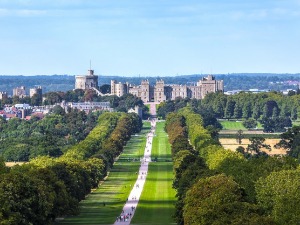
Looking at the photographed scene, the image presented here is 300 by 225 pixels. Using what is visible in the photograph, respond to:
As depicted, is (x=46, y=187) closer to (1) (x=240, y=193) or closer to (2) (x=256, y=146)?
(1) (x=240, y=193)

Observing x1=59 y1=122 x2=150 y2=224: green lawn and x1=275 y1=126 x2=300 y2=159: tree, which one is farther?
x1=275 y1=126 x2=300 y2=159: tree

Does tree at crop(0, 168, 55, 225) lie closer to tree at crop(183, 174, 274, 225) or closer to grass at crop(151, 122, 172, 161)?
tree at crop(183, 174, 274, 225)

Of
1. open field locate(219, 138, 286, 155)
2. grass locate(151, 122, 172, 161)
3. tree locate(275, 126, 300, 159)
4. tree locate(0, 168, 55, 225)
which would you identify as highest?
tree locate(0, 168, 55, 225)

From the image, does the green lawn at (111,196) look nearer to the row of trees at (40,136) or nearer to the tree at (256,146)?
the row of trees at (40,136)

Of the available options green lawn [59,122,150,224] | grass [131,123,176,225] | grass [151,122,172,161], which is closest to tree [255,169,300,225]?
grass [131,123,176,225]

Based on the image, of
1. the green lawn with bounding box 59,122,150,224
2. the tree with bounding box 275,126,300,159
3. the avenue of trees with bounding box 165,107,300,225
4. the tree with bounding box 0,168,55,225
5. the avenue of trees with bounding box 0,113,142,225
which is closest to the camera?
the avenue of trees with bounding box 165,107,300,225

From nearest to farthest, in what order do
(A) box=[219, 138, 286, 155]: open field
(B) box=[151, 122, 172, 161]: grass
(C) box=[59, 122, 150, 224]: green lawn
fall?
1. (C) box=[59, 122, 150, 224]: green lawn
2. (A) box=[219, 138, 286, 155]: open field
3. (B) box=[151, 122, 172, 161]: grass

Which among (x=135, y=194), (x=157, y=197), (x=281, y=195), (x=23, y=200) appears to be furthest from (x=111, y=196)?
(x=281, y=195)

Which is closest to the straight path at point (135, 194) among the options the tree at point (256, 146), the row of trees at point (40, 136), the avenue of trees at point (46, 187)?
the avenue of trees at point (46, 187)
